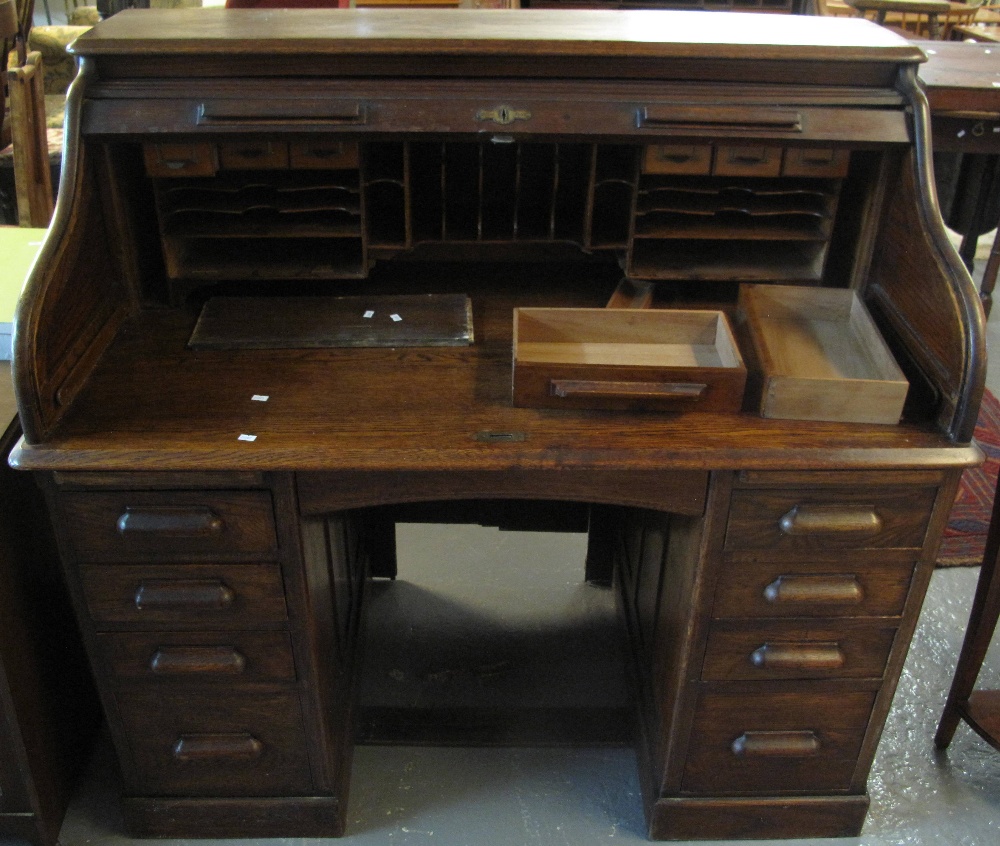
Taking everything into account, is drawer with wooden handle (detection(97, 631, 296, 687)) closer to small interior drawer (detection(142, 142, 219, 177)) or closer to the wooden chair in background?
small interior drawer (detection(142, 142, 219, 177))

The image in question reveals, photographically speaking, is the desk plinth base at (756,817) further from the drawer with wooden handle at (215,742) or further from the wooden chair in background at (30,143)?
the wooden chair in background at (30,143)

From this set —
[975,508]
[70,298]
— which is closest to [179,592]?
[70,298]

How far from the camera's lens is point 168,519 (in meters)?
1.41

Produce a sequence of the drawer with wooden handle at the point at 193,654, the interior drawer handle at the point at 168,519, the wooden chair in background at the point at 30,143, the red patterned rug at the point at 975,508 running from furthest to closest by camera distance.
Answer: the red patterned rug at the point at 975,508, the wooden chair in background at the point at 30,143, the drawer with wooden handle at the point at 193,654, the interior drawer handle at the point at 168,519

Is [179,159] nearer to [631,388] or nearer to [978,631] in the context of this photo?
[631,388]

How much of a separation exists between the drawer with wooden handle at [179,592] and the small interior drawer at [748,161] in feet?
3.24

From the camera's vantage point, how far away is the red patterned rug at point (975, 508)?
2503 mm

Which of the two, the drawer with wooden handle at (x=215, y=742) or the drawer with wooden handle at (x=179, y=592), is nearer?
the drawer with wooden handle at (x=179, y=592)

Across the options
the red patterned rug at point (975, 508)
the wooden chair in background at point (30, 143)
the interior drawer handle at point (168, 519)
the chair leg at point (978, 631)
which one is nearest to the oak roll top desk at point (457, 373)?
the interior drawer handle at point (168, 519)

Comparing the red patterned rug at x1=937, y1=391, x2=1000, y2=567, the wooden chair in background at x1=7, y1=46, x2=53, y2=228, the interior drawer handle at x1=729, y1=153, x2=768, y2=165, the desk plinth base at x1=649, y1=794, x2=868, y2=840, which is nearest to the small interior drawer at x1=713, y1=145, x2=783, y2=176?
the interior drawer handle at x1=729, y1=153, x2=768, y2=165

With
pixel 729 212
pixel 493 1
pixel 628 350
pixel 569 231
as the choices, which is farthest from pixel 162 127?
pixel 493 1

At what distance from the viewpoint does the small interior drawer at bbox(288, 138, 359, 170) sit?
1566 millimetres

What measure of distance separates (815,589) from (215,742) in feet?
3.49

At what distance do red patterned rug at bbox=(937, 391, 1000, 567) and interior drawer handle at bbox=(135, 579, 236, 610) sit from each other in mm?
1816
